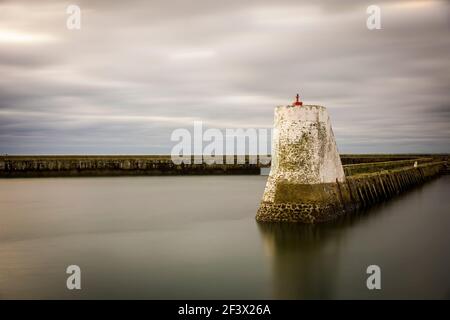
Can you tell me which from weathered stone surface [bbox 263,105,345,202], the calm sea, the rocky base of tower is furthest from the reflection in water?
weathered stone surface [bbox 263,105,345,202]

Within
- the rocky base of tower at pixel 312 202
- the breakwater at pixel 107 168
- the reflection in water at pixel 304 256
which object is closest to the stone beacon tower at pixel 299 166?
the rocky base of tower at pixel 312 202

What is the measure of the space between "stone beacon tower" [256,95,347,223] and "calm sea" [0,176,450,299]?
436 mm

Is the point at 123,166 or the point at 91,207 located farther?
the point at 123,166

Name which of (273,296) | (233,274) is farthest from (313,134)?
(273,296)

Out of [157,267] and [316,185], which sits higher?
[316,185]

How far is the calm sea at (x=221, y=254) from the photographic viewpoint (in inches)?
271

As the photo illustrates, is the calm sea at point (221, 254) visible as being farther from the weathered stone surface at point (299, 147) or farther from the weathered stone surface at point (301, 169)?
the weathered stone surface at point (299, 147)

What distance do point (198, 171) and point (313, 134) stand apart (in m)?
32.3

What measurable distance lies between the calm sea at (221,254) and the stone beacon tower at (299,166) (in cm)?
44

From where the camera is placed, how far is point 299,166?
414 inches

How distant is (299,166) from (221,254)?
2614 mm

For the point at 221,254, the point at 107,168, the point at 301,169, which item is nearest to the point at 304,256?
the point at 221,254

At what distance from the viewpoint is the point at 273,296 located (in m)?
6.66
